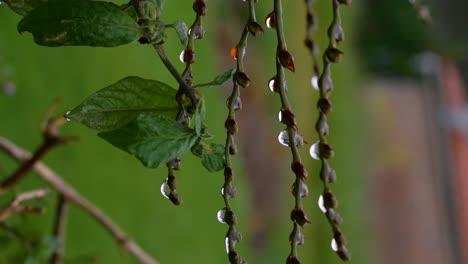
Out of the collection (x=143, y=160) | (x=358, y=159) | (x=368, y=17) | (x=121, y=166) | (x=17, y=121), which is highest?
(x=143, y=160)

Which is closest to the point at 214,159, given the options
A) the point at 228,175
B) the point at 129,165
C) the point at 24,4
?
the point at 228,175

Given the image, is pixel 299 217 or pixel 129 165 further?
pixel 129 165

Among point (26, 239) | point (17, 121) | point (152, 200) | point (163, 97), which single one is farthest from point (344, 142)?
point (163, 97)

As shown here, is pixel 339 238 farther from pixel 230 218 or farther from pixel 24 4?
pixel 24 4

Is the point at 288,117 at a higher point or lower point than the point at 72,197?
higher

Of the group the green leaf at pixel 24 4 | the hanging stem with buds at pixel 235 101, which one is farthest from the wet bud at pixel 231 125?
the green leaf at pixel 24 4

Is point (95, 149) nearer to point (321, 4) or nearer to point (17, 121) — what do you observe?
point (17, 121)
